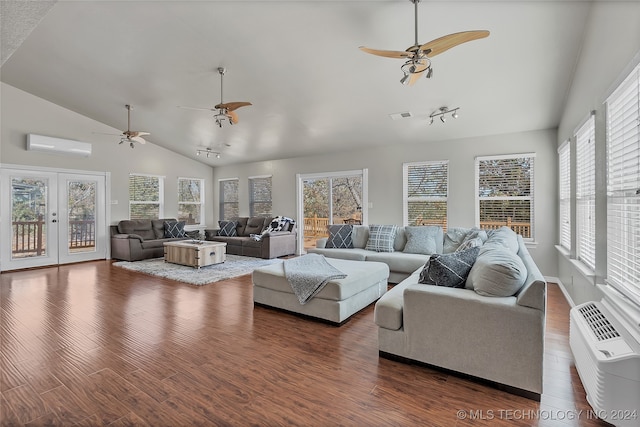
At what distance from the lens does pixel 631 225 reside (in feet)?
6.50

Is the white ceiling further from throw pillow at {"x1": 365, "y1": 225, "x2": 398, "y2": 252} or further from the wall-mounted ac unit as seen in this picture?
throw pillow at {"x1": 365, "y1": 225, "x2": 398, "y2": 252}

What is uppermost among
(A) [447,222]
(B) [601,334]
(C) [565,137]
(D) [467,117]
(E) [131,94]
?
(E) [131,94]

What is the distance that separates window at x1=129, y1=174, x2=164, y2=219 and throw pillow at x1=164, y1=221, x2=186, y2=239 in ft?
2.19

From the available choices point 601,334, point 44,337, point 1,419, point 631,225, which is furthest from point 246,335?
point 631,225

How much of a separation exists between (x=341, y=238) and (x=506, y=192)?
2.96 m

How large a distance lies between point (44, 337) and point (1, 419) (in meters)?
A: 1.32

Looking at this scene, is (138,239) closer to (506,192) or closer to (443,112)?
(443,112)

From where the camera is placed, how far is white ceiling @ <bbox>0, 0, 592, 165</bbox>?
2947 mm

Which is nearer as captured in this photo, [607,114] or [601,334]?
[601,334]

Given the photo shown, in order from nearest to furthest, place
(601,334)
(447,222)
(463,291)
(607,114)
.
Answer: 1. (601,334)
2. (463,291)
3. (607,114)
4. (447,222)

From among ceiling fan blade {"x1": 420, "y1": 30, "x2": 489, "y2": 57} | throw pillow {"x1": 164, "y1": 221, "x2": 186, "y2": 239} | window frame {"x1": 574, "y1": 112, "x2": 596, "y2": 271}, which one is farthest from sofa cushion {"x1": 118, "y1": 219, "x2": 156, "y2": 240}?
window frame {"x1": 574, "y1": 112, "x2": 596, "y2": 271}

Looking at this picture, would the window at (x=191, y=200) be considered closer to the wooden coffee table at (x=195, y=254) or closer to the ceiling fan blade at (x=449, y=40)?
the wooden coffee table at (x=195, y=254)

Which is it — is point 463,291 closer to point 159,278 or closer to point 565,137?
point 565,137

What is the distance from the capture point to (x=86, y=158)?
22.0 ft
